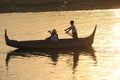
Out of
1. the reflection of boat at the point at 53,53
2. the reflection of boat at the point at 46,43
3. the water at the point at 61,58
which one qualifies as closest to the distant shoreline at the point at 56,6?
the water at the point at 61,58

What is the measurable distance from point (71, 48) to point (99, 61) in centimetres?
547

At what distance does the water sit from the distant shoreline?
14.9 metres

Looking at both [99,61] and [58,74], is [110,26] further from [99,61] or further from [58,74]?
[58,74]

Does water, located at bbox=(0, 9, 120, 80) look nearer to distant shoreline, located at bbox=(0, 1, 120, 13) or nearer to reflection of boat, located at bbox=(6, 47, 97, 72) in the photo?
reflection of boat, located at bbox=(6, 47, 97, 72)

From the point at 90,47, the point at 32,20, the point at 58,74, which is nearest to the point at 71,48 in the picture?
the point at 90,47

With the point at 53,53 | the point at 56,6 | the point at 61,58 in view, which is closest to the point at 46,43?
the point at 53,53

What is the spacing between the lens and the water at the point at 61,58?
27.5 metres

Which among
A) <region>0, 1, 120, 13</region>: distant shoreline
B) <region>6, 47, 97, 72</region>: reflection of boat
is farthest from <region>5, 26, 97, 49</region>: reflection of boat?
<region>0, 1, 120, 13</region>: distant shoreline

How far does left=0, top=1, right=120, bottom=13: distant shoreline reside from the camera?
7131 cm

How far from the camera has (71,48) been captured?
36.7 m

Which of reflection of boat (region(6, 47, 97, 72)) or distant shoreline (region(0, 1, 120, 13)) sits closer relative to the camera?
reflection of boat (region(6, 47, 97, 72))

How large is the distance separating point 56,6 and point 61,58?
41992 millimetres

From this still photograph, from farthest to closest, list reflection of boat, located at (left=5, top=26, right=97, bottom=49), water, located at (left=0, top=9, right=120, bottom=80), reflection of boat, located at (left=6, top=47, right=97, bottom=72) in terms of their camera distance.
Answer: reflection of boat, located at (left=5, top=26, right=97, bottom=49) → reflection of boat, located at (left=6, top=47, right=97, bottom=72) → water, located at (left=0, top=9, right=120, bottom=80)

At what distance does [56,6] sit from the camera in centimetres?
7456
